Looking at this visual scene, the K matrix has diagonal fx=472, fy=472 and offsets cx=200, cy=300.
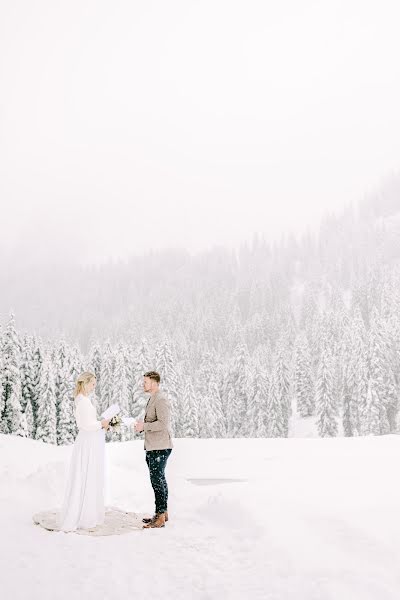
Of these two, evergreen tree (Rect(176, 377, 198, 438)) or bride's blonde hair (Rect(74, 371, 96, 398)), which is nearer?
bride's blonde hair (Rect(74, 371, 96, 398))

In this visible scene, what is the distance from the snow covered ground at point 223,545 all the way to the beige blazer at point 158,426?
1547 mm

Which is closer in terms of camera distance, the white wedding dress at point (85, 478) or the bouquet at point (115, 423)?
the white wedding dress at point (85, 478)

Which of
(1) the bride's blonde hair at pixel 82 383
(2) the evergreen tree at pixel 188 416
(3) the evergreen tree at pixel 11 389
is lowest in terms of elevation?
(2) the evergreen tree at pixel 188 416

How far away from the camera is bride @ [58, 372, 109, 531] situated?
8.70 m

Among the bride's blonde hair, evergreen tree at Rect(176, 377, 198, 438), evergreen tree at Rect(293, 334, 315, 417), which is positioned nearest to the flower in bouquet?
the bride's blonde hair

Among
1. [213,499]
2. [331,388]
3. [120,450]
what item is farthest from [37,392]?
[213,499]

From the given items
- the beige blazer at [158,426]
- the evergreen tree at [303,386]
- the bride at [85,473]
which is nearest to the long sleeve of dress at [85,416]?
the bride at [85,473]

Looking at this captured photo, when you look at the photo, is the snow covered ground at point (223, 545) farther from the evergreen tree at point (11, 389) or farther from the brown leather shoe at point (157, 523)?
the evergreen tree at point (11, 389)

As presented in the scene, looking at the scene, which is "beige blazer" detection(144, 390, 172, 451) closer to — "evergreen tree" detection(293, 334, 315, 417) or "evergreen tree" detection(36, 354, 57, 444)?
"evergreen tree" detection(36, 354, 57, 444)

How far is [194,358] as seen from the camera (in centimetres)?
15038

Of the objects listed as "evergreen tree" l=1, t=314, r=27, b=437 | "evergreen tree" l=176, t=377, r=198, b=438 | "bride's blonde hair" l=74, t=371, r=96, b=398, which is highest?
"bride's blonde hair" l=74, t=371, r=96, b=398

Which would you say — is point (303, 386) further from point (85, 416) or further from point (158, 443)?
point (85, 416)

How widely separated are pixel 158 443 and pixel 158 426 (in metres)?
0.35

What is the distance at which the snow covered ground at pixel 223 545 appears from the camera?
5.87m
